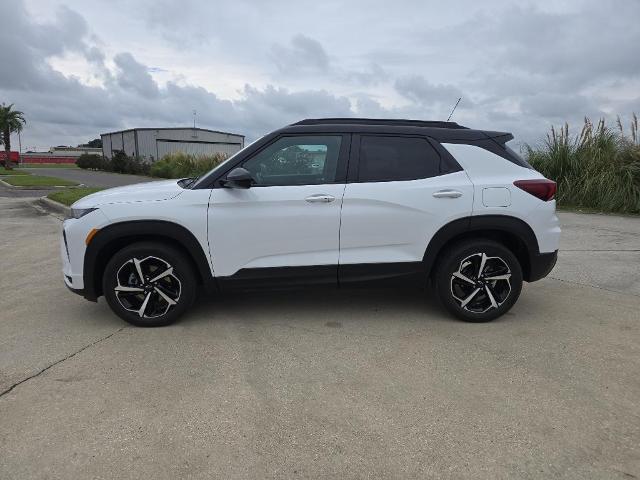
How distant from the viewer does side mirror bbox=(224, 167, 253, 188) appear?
147 inches

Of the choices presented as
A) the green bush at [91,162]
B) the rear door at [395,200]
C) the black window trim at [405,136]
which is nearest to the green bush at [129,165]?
the green bush at [91,162]

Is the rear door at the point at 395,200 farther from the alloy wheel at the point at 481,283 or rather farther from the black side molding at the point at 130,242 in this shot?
the black side molding at the point at 130,242

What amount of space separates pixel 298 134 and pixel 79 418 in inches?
104

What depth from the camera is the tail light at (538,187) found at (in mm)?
4094

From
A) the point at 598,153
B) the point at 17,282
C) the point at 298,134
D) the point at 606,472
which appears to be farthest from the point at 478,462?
the point at 598,153

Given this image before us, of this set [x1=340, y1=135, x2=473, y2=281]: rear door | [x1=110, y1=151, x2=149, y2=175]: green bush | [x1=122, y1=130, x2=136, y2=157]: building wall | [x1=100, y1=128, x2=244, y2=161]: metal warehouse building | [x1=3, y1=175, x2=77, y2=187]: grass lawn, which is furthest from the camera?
[x1=122, y1=130, x2=136, y2=157]: building wall

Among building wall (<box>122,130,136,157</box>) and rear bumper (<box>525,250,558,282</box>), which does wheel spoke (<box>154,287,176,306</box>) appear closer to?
rear bumper (<box>525,250,558,282</box>)

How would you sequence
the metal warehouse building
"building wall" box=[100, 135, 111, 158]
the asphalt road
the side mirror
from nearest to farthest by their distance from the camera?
the asphalt road → the side mirror → the metal warehouse building → "building wall" box=[100, 135, 111, 158]

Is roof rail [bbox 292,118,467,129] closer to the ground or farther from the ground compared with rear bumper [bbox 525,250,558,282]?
farther from the ground

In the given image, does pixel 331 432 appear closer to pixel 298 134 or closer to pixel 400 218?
pixel 400 218

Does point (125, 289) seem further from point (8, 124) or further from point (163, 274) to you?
point (8, 124)

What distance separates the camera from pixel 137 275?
4008 millimetres

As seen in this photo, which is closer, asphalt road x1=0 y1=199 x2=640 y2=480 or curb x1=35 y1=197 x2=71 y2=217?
asphalt road x1=0 y1=199 x2=640 y2=480

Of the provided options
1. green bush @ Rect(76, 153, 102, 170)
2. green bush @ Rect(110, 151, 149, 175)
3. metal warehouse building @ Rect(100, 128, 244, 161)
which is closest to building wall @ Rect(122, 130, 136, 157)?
metal warehouse building @ Rect(100, 128, 244, 161)
